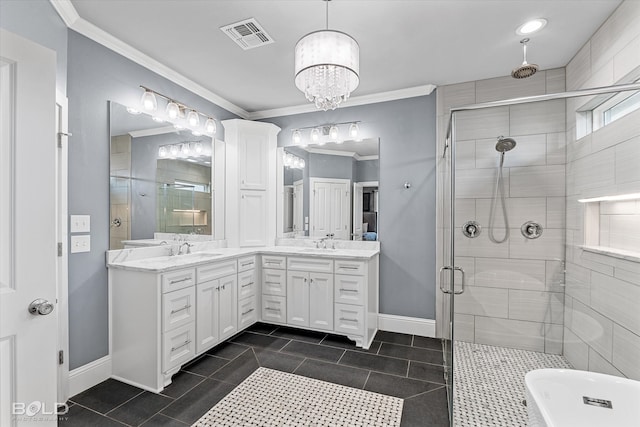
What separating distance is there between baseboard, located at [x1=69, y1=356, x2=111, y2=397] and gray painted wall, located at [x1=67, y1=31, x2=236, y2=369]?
45 mm

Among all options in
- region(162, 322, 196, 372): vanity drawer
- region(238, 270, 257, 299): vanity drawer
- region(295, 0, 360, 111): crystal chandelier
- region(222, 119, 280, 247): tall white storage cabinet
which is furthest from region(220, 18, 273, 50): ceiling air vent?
region(162, 322, 196, 372): vanity drawer

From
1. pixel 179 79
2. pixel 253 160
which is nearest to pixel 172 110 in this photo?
pixel 179 79

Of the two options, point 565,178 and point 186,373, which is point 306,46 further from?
point 186,373

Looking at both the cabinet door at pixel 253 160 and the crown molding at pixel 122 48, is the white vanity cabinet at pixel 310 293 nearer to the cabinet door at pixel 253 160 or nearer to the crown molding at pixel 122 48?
the cabinet door at pixel 253 160

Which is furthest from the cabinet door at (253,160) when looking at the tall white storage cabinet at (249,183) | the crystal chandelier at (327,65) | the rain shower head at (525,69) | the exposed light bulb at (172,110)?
the rain shower head at (525,69)

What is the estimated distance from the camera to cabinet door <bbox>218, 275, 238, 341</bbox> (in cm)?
280

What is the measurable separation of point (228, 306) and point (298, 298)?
74 cm

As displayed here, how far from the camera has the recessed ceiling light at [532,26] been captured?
2107 mm

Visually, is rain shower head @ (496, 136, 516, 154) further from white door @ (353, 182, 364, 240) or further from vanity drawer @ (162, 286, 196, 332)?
vanity drawer @ (162, 286, 196, 332)

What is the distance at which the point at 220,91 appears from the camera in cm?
336

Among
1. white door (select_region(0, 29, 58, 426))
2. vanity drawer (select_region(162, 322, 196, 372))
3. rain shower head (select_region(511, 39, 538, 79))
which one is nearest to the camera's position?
white door (select_region(0, 29, 58, 426))

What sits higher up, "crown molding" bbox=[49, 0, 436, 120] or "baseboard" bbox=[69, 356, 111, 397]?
"crown molding" bbox=[49, 0, 436, 120]

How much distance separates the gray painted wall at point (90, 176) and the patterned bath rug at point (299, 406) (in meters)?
1.14

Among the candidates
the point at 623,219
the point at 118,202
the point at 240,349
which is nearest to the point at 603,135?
the point at 623,219
